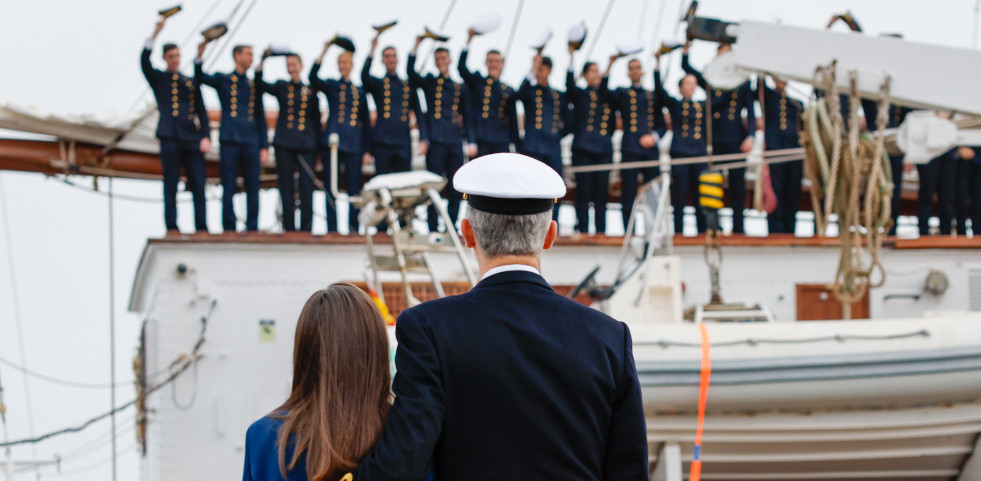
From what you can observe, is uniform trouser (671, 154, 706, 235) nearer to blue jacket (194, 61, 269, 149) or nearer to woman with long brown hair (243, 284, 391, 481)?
blue jacket (194, 61, 269, 149)

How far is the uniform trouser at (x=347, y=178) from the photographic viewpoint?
10.1 meters

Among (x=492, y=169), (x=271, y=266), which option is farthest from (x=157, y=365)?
(x=492, y=169)

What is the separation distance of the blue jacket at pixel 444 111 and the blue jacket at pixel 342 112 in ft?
1.85

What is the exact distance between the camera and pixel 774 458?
6.70 meters

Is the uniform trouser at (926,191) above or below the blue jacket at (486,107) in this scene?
below

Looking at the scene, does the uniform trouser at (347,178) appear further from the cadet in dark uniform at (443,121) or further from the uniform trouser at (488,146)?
the uniform trouser at (488,146)

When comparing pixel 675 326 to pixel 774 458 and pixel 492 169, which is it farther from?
pixel 492 169

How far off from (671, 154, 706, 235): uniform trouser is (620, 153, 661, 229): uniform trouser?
20cm

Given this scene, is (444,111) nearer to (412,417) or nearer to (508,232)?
(508,232)

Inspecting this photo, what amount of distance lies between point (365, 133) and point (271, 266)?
192 cm

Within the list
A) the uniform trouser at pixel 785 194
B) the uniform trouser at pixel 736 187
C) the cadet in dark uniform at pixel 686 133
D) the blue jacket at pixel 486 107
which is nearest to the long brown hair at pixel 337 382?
the blue jacket at pixel 486 107

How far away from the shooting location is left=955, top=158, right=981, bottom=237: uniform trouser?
437 inches

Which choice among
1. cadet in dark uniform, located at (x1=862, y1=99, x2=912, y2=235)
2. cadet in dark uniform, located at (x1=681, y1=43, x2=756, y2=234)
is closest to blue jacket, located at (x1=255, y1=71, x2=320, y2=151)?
cadet in dark uniform, located at (x1=681, y1=43, x2=756, y2=234)

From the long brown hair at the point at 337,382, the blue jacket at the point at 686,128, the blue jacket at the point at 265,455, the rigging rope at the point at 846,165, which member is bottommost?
the blue jacket at the point at 265,455
